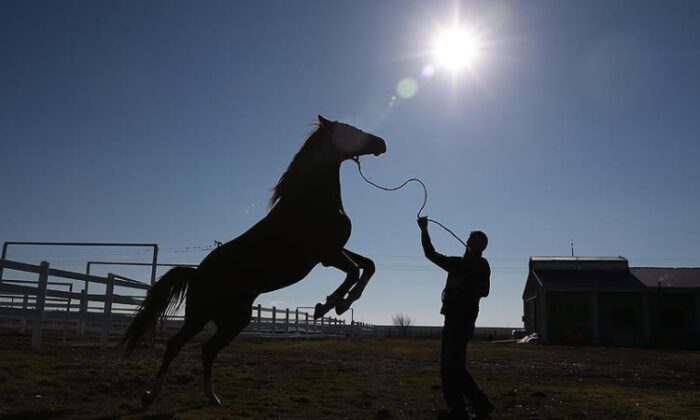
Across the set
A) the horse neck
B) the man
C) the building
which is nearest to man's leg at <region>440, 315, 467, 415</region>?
the man

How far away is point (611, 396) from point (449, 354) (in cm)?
380

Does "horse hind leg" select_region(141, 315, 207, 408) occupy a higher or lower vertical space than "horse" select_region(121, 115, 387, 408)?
lower

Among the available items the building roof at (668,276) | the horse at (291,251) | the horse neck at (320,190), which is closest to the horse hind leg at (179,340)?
the horse at (291,251)

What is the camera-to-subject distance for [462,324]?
19.2 ft

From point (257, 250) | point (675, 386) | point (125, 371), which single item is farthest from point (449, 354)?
point (675, 386)

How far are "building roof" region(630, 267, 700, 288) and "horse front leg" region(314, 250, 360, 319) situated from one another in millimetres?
36914

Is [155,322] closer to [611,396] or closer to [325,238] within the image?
[325,238]

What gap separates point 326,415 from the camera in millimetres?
6172

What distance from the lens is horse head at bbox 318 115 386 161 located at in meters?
6.05

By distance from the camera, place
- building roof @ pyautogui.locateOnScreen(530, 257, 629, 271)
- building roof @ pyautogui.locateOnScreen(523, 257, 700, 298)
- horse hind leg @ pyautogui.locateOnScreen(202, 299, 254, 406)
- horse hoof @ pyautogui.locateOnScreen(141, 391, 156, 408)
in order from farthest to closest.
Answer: building roof @ pyautogui.locateOnScreen(530, 257, 629, 271), building roof @ pyautogui.locateOnScreen(523, 257, 700, 298), horse hind leg @ pyautogui.locateOnScreen(202, 299, 254, 406), horse hoof @ pyautogui.locateOnScreen(141, 391, 156, 408)

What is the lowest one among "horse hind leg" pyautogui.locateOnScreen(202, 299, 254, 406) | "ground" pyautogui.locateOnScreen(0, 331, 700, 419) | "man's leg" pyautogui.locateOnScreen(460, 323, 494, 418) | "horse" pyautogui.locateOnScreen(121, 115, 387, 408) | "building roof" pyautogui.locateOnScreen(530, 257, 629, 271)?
"ground" pyautogui.locateOnScreen(0, 331, 700, 419)

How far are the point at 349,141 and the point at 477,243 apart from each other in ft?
5.42

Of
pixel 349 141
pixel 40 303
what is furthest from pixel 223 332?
pixel 40 303

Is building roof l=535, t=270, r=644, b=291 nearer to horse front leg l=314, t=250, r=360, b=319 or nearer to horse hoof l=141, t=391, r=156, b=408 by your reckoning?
horse front leg l=314, t=250, r=360, b=319
